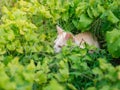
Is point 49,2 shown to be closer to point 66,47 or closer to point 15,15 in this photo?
point 15,15

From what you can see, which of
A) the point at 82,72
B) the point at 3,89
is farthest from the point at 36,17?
the point at 3,89

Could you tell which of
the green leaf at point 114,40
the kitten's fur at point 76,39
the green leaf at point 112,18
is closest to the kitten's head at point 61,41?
the kitten's fur at point 76,39

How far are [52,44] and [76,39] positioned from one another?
0.21m

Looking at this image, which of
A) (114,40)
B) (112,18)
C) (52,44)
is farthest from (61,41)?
(114,40)

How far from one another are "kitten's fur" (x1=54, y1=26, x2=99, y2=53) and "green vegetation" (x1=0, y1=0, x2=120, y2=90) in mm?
51

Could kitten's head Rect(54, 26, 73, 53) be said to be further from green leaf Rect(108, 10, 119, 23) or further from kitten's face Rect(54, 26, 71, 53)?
green leaf Rect(108, 10, 119, 23)

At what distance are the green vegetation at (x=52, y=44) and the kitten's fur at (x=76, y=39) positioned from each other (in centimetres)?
5

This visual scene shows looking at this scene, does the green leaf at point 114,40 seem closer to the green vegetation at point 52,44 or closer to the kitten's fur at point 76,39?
the green vegetation at point 52,44

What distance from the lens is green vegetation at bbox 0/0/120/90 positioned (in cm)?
183

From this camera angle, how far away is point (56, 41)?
287 centimetres

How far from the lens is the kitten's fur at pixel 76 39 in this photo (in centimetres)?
276

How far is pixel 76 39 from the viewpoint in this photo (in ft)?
9.27

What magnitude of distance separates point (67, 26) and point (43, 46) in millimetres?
427

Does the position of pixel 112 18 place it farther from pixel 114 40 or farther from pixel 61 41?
pixel 61 41
